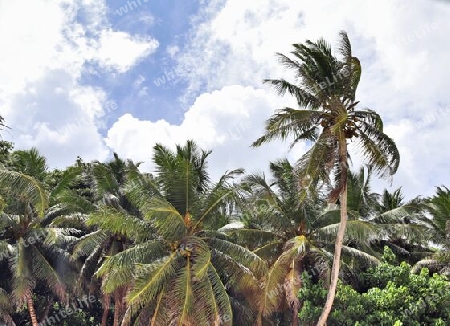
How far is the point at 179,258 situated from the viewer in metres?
19.1

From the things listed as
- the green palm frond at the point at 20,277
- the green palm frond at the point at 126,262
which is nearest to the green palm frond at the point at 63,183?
the green palm frond at the point at 20,277

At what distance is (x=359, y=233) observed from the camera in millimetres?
21047

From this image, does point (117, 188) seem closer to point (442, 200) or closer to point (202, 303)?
point (202, 303)

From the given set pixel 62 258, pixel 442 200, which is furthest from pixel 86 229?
pixel 442 200

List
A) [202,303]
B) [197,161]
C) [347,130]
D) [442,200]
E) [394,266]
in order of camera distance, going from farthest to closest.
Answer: [197,161] < [442,200] < [394,266] < [347,130] < [202,303]

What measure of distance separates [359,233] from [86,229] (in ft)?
46.8

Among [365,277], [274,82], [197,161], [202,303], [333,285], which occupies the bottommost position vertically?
[202,303]

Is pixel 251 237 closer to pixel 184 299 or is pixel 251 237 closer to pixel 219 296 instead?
pixel 219 296

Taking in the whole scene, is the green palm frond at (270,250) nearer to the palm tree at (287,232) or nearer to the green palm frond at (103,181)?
the palm tree at (287,232)

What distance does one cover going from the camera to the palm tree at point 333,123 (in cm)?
1939

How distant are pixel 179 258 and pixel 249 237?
4431 mm

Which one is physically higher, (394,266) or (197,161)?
(197,161)

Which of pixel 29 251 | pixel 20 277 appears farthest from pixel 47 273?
pixel 29 251

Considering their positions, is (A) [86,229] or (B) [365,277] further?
(A) [86,229]
